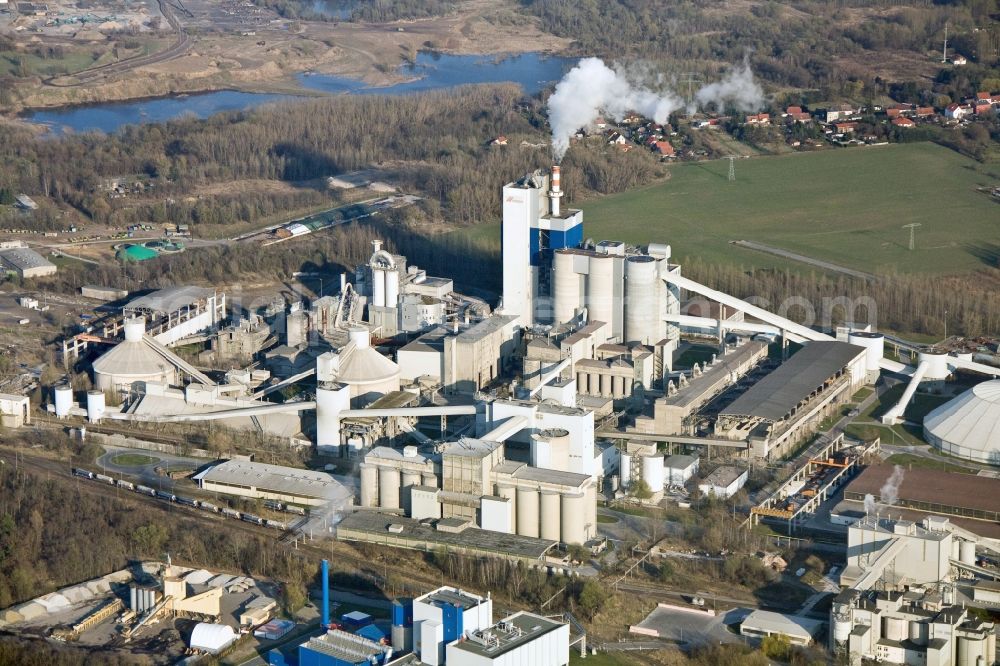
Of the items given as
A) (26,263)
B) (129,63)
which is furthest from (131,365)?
(129,63)

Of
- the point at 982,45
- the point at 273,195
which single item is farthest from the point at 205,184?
the point at 982,45

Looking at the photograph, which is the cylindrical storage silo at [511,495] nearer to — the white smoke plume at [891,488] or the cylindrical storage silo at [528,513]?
the cylindrical storage silo at [528,513]

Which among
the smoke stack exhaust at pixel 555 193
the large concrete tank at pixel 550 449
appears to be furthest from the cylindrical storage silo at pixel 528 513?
the smoke stack exhaust at pixel 555 193

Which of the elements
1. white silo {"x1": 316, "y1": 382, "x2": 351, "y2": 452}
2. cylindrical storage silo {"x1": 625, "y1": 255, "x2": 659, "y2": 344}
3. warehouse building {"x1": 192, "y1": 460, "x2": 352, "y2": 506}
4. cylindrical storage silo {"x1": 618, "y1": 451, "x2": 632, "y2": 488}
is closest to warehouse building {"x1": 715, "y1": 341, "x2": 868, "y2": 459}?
cylindrical storage silo {"x1": 618, "y1": 451, "x2": 632, "y2": 488}

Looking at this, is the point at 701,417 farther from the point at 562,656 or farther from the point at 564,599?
the point at 562,656

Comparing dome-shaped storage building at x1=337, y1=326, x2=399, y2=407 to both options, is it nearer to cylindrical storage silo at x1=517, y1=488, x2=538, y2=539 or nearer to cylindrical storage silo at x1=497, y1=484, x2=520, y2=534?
cylindrical storage silo at x1=497, y1=484, x2=520, y2=534
